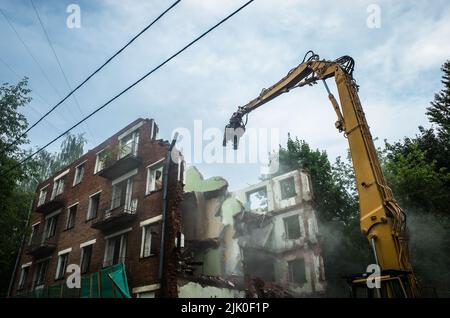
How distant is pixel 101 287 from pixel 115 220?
306cm

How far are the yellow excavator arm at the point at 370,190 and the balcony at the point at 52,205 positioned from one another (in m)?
17.6

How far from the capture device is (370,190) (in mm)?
7027

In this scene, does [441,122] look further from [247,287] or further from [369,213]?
[369,213]

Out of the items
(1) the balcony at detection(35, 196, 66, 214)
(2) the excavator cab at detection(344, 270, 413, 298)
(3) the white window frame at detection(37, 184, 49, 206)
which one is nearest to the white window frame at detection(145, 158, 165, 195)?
(1) the balcony at detection(35, 196, 66, 214)

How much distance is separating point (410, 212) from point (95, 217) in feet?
64.2

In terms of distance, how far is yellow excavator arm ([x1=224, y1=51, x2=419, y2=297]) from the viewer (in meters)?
6.02

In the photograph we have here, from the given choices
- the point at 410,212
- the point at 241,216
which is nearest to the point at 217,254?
the point at 241,216

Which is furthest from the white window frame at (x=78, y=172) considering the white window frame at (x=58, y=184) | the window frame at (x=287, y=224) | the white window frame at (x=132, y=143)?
the window frame at (x=287, y=224)

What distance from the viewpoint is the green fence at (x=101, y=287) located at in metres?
12.7

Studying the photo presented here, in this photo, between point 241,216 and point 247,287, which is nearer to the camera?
point 247,287

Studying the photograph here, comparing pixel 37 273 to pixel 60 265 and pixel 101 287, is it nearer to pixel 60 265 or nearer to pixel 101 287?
pixel 60 265

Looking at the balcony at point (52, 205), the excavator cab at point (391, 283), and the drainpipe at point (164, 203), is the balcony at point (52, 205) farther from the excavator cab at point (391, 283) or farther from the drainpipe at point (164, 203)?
the excavator cab at point (391, 283)
